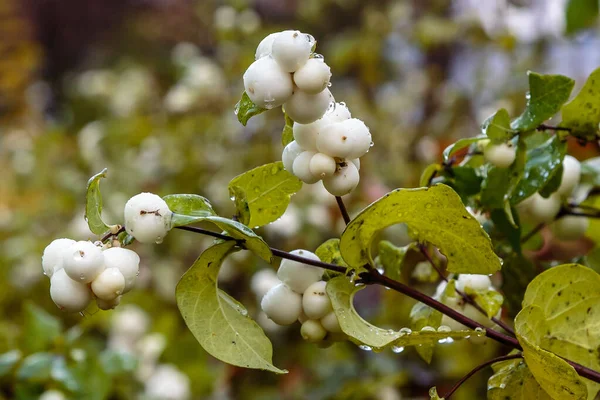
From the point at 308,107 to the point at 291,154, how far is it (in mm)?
47

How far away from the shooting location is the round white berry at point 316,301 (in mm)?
379

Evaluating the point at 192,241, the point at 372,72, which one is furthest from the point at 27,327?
the point at 372,72

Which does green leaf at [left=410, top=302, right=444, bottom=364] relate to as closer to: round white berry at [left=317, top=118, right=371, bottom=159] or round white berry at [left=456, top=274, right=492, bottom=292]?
round white berry at [left=456, top=274, right=492, bottom=292]

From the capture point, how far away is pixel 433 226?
1.21 ft

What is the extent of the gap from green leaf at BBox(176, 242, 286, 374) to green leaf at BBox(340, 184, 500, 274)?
67 mm

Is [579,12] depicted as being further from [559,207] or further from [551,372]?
[551,372]

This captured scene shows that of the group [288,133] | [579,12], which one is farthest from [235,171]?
[288,133]

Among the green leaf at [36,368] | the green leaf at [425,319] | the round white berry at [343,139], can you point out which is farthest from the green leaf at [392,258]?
the green leaf at [36,368]

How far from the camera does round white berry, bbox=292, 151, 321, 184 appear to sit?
35cm

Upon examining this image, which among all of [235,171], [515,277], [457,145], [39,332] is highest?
[457,145]

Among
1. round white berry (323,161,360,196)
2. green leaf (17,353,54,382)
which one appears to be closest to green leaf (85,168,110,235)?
round white berry (323,161,360,196)

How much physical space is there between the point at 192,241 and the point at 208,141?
250 mm

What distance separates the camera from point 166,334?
3.29 feet

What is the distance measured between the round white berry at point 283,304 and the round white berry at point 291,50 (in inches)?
5.3
